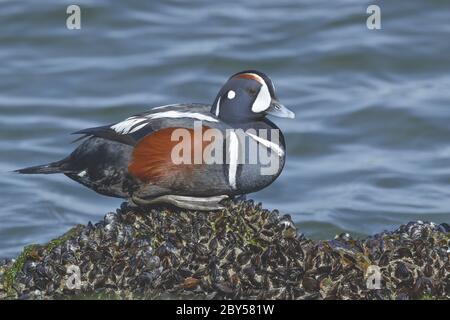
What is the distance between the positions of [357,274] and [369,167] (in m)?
7.77

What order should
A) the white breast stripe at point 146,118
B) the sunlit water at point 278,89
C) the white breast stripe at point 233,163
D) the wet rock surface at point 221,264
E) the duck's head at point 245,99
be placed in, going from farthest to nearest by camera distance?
the sunlit water at point 278,89
the duck's head at point 245,99
the white breast stripe at point 146,118
the white breast stripe at point 233,163
the wet rock surface at point 221,264

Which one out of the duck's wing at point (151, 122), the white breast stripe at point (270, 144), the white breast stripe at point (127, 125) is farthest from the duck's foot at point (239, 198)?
the white breast stripe at point (127, 125)

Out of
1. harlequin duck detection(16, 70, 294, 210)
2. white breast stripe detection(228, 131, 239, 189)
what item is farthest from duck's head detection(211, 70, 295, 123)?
white breast stripe detection(228, 131, 239, 189)

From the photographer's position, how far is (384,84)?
1725 cm

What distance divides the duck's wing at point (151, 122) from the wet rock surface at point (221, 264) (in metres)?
0.49

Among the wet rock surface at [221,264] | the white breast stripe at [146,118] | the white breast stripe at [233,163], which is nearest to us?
the wet rock surface at [221,264]

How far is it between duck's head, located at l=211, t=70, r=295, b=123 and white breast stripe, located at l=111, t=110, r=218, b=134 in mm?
143

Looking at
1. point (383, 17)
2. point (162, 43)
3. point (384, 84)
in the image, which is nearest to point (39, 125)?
point (162, 43)

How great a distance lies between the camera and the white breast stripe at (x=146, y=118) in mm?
7527

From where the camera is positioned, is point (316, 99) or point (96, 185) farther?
point (316, 99)

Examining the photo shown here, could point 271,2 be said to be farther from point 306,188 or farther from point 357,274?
point 357,274

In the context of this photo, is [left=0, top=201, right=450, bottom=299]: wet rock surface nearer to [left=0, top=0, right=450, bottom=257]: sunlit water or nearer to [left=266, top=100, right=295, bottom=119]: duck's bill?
[left=266, top=100, right=295, bottom=119]: duck's bill

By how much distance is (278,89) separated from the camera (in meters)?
17.0

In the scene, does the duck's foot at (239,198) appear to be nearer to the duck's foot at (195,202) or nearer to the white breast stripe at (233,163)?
the duck's foot at (195,202)
